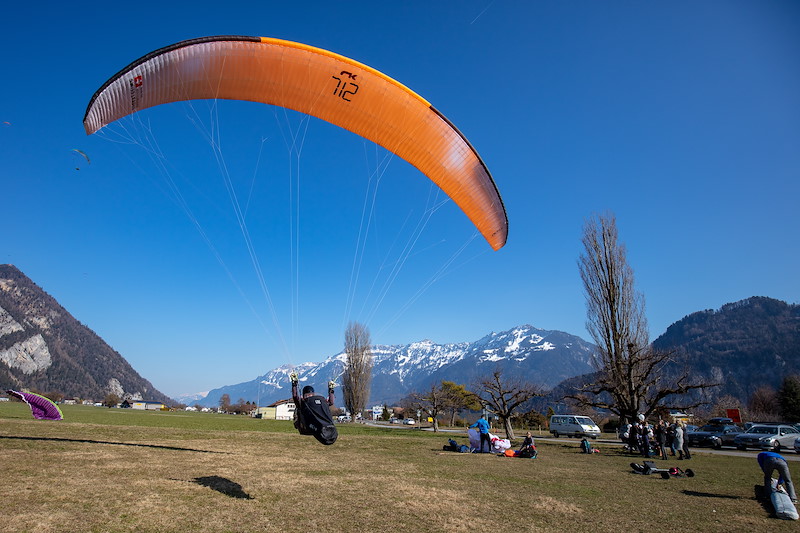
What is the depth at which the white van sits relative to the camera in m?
26.5

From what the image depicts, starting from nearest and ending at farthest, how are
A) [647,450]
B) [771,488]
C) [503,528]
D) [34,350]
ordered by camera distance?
[503,528] < [771,488] < [647,450] < [34,350]

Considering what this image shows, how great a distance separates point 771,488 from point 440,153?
892 cm

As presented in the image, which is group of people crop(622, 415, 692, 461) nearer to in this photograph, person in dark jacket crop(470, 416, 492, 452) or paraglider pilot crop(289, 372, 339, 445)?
person in dark jacket crop(470, 416, 492, 452)

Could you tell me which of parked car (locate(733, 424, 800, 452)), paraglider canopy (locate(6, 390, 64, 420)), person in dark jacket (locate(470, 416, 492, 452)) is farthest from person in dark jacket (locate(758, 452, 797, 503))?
paraglider canopy (locate(6, 390, 64, 420))

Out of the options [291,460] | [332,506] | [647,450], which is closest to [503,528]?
[332,506]

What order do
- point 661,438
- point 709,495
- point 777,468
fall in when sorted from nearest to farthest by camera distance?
point 777,468 < point 709,495 < point 661,438

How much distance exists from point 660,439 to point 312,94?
588 inches

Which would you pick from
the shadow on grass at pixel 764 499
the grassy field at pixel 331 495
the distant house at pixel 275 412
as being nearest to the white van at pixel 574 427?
the grassy field at pixel 331 495

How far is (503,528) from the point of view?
523 centimetres

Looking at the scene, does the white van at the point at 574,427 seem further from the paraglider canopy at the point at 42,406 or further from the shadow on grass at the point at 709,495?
the paraglider canopy at the point at 42,406

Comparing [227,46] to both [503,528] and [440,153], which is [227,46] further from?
[503,528]

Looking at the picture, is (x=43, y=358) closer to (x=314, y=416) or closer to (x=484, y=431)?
(x=484, y=431)

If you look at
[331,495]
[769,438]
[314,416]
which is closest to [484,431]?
[331,495]

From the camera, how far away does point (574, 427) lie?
89.5 feet
